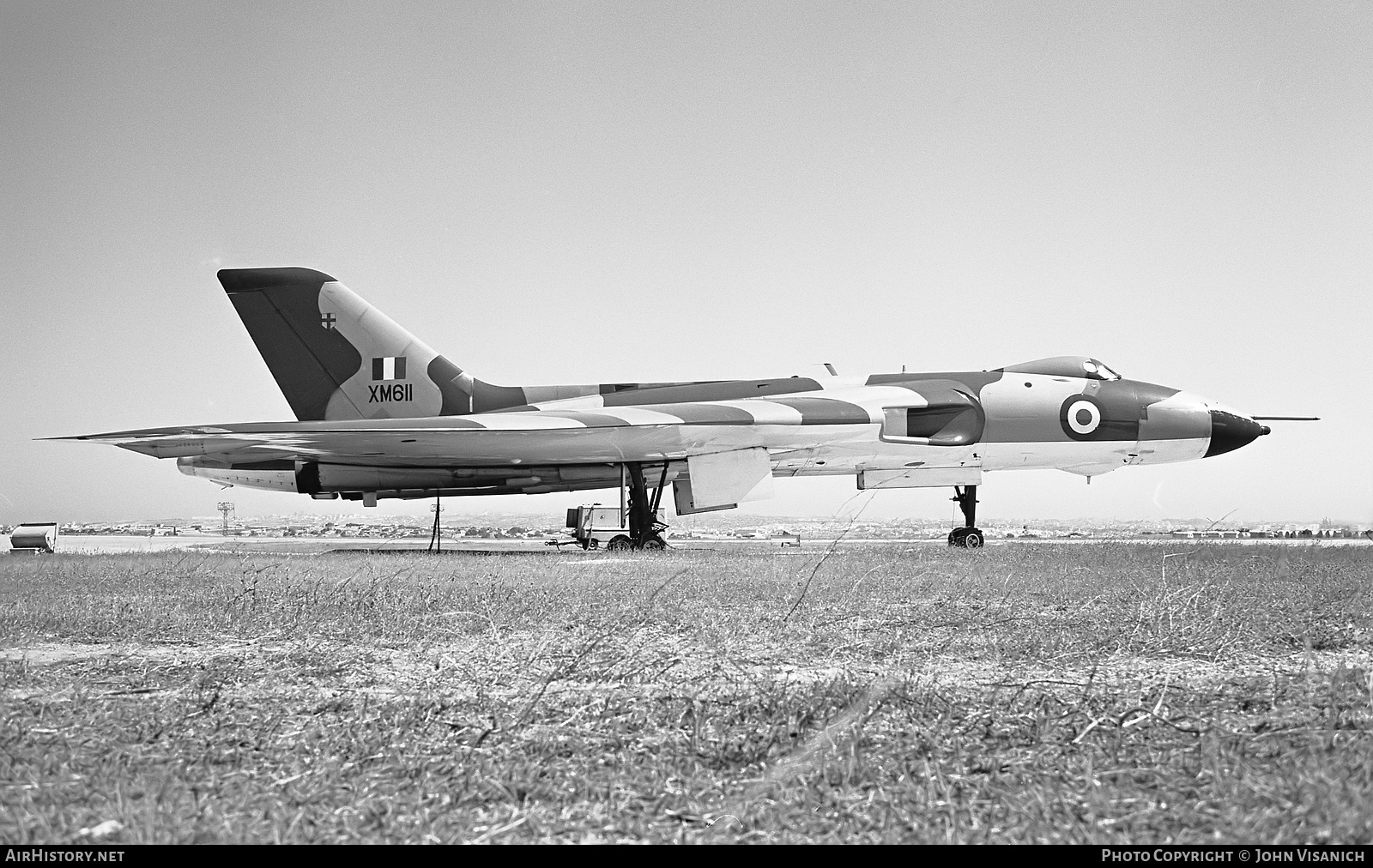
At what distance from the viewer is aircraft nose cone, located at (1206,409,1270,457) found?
15.4 meters

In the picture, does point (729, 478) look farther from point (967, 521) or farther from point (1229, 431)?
point (1229, 431)

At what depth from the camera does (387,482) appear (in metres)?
16.3

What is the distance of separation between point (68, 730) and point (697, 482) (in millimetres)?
12077

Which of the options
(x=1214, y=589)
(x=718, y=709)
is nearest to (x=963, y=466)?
(x=1214, y=589)

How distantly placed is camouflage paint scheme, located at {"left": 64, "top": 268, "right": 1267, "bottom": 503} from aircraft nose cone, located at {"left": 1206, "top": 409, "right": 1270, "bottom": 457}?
0.03m

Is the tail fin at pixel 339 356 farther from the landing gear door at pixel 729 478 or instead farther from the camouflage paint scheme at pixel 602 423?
the landing gear door at pixel 729 478

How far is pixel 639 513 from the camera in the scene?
1552 centimetres

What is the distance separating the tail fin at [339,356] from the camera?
16703 mm

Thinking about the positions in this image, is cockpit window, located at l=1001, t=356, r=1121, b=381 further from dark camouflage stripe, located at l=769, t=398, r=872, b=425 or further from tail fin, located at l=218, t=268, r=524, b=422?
tail fin, located at l=218, t=268, r=524, b=422

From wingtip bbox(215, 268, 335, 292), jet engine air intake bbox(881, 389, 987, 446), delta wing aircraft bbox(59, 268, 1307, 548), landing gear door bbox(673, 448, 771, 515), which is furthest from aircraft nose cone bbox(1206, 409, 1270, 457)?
wingtip bbox(215, 268, 335, 292)

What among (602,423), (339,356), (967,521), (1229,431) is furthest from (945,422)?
(339,356)

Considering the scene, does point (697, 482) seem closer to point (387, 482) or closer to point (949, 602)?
point (387, 482)

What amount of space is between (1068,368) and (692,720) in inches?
583

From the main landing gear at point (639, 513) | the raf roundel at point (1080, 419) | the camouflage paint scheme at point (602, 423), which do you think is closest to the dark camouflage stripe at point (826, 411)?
the camouflage paint scheme at point (602, 423)
